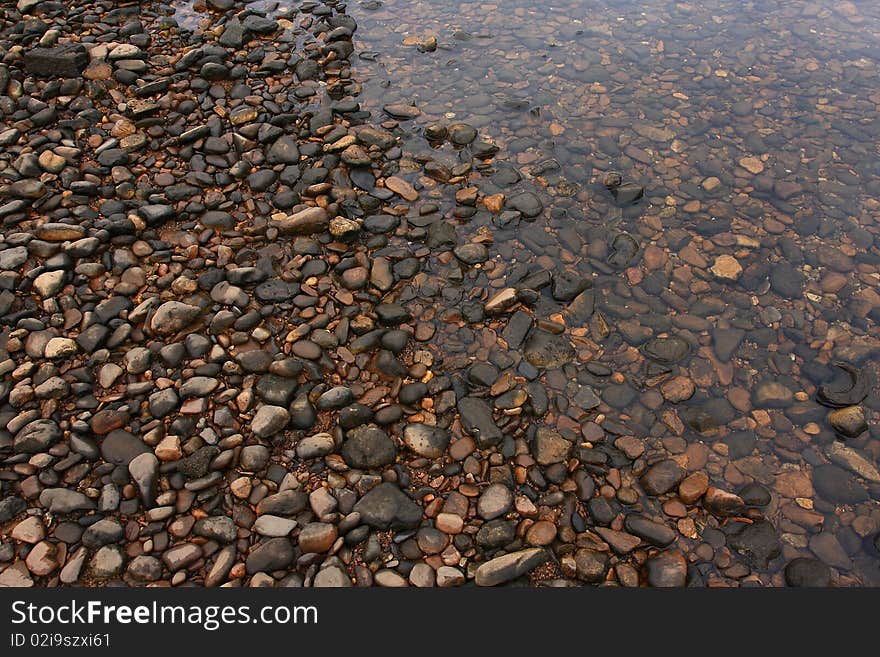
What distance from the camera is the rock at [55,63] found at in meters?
8.05

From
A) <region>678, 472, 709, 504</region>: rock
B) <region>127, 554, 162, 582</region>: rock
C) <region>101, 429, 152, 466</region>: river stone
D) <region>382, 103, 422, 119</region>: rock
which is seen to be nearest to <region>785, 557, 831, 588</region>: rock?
<region>678, 472, 709, 504</region>: rock

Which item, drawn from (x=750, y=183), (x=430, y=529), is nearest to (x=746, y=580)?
(x=430, y=529)

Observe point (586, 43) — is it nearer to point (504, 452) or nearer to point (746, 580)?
point (504, 452)

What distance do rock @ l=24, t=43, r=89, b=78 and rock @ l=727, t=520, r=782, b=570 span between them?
9389 mm

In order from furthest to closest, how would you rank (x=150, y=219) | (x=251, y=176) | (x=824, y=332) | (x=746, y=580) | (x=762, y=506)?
(x=251, y=176) → (x=150, y=219) → (x=824, y=332) → (x=762, y=506) → (x=746, y=580)

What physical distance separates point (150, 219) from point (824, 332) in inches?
267

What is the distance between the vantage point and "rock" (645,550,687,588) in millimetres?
4133

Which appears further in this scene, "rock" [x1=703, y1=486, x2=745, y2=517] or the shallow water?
the shallow water

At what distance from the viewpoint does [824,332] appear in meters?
5.70

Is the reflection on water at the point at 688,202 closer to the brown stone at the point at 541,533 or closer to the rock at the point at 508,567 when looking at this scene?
the brown stone at the point at 541,533

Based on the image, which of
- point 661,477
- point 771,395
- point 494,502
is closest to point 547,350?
point 661,477

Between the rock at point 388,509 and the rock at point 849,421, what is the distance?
140 inches

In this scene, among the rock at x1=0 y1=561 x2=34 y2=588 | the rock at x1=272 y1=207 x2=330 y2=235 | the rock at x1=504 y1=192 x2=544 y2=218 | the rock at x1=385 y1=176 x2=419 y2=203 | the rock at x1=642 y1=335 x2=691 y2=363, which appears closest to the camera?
the rock at x1=0 y1=561 x2=34 y2=588

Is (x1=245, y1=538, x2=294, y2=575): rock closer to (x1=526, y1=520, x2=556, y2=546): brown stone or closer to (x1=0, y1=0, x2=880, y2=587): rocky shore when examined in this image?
(x1=0, y1=0, x2=880, y2=587): rocky shore
